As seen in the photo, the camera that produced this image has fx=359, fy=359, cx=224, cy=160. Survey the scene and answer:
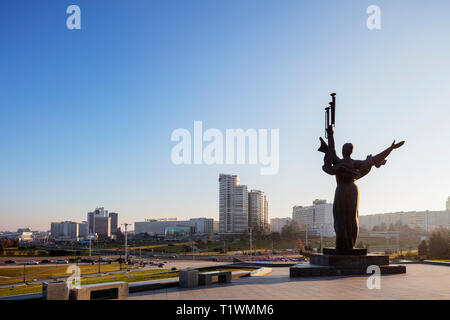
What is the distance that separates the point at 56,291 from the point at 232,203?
109837 mm

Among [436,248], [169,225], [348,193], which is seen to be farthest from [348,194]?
[169,225]

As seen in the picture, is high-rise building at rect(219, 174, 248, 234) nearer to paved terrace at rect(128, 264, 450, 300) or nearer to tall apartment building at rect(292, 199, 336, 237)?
tall apartment building at rect(292, 199, 336, 237)

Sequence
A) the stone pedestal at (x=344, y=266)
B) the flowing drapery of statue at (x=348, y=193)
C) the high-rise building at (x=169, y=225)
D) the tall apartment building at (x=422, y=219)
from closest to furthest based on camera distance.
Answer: the stone pedestal at (x=344, y=266), the flowing drapery of statue at (x=348, y=193), the tall apartment building at (x=422, y=219), the high-rise building at (x=169, y=225)

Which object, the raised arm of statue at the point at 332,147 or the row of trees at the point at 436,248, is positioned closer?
the raised arm of statue at the point at 332,147

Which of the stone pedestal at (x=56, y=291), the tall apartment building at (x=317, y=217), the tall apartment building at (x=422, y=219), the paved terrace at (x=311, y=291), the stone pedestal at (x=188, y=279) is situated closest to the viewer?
the stone pedestal at (x=56, y=291)

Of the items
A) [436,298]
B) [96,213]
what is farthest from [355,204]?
[96,213]

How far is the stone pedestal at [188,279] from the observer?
10383mm

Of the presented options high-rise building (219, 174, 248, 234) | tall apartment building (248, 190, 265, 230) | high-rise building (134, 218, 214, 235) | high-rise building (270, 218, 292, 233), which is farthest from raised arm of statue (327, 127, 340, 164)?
high-rise building (270, 218, 292, 233)

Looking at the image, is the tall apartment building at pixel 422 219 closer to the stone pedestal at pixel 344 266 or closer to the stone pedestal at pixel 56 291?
the stone pedestal at pixel 344 266

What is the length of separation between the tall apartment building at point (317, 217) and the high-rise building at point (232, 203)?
2244cm

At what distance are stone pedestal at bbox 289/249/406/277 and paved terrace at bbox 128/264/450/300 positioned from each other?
2.82 feet

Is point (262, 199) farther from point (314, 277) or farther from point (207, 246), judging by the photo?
point (314, 277)

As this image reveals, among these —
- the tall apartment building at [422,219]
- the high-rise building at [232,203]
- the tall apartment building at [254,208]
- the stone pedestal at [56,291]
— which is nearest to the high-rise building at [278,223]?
the tall apartment building at [422,219]
